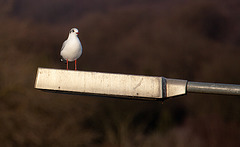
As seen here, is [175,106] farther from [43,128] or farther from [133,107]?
[43,128]

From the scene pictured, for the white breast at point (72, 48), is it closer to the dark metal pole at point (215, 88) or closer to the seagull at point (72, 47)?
the seagull at point (72, 47)

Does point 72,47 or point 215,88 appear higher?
point 72,47

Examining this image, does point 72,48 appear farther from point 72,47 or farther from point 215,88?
point 215,88

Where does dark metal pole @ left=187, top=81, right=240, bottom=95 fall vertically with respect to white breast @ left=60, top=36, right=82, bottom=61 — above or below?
below

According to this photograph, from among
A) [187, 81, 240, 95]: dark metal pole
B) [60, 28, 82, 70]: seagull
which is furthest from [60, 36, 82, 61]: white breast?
[187, 81, 240, 95]: dark metal pole

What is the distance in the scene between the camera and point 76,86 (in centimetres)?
246

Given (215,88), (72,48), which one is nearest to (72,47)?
(72,48)

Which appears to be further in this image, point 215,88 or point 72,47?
point 72,47

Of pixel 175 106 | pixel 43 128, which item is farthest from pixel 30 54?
pixel 175 106

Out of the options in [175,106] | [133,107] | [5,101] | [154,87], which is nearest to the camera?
[154,87]

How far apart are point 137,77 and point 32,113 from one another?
1261cm

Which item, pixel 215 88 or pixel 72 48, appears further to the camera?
pixel 72 48

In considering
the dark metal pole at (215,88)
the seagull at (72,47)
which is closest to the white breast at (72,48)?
Answer: the seagull at (72,47)

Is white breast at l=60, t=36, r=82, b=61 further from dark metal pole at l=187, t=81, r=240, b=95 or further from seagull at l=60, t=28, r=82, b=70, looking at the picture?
dark metal pole at l=187, t=81, r=240, b=95
